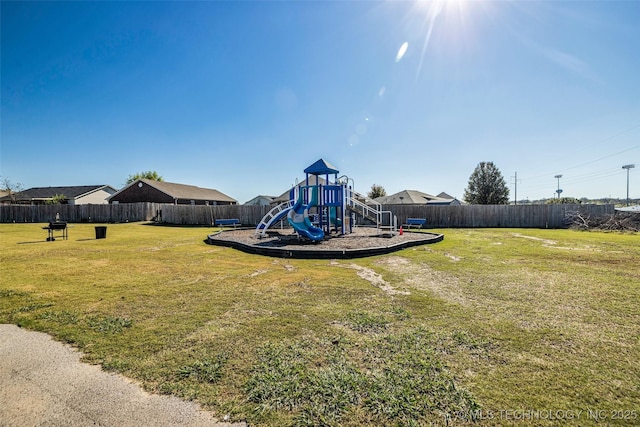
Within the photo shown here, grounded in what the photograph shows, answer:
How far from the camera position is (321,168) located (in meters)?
14.7

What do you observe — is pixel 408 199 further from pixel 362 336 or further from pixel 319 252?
pixel 362 336

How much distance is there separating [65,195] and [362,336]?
53412mm

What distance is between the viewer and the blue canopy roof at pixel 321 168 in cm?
1464

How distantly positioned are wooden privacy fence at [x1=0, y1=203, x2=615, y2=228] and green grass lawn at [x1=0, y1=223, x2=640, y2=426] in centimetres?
1625

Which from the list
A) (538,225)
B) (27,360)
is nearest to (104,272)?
(27,360)

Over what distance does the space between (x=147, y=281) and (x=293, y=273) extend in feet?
11.3

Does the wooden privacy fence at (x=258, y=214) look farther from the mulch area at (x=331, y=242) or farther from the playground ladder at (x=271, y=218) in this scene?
the mulch area at (x=331, y=242)

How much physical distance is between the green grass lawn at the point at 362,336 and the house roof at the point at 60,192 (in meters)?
43.2

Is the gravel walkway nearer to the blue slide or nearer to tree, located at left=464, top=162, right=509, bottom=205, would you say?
the blue slide

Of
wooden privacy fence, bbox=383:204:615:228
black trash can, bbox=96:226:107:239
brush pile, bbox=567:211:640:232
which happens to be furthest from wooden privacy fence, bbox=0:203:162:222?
brush pile, bbox=567:211:640:232

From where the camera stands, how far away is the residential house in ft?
133

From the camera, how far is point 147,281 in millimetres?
6645

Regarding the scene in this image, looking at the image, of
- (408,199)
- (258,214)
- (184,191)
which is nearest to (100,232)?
(258,214)

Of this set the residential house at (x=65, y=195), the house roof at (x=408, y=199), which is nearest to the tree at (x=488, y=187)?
the house roof at (x=408, y=199)
